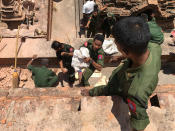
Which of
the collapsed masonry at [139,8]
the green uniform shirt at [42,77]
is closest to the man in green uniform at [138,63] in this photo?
the green uniform shirt at [42,77]

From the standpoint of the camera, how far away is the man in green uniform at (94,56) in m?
3.52

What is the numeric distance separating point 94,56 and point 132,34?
8.10 feet

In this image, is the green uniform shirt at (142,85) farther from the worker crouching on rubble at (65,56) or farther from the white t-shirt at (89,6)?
the white t-shirt at (89,6)

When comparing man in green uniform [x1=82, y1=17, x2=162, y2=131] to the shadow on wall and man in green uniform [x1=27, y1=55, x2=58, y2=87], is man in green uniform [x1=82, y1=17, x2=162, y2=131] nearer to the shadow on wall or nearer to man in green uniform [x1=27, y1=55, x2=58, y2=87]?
the shadow on wall

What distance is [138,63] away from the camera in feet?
5.89

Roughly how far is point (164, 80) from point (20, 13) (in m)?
6.88

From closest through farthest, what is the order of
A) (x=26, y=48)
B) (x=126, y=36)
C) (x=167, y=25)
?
1. (x=126, y=36)
2. (x=26, y=48)
3. (x=167, y=25)

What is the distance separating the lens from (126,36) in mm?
1482

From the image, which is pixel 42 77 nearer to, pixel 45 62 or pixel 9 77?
pixel 45 62

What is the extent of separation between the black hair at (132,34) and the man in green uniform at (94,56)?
195 cm

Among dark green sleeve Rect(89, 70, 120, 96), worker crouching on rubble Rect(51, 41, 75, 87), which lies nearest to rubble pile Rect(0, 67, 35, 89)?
worker crouching on rubble Rect(51, 41, 75, 87)

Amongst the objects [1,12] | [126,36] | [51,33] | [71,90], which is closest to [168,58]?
[71,90]

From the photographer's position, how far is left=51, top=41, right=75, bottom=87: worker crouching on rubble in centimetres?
384

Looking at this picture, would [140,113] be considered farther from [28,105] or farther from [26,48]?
[26,48]
